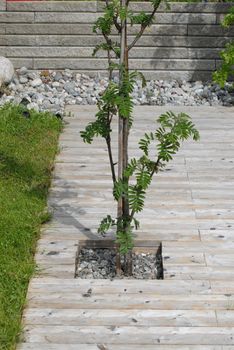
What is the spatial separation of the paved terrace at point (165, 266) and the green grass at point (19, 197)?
74 millimetres

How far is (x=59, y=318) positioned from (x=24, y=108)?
3.96m

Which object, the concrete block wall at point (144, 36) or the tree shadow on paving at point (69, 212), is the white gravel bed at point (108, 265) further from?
the concrete block wall at point (144, 36)

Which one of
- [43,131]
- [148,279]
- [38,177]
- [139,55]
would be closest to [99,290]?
[148,279]

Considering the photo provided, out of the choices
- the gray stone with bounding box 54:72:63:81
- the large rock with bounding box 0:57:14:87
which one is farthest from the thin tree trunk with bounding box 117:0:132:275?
the gray stone with bounding box 54:72:63:81

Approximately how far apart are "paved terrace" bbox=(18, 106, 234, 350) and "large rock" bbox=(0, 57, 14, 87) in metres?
1.82

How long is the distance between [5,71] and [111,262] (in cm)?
426

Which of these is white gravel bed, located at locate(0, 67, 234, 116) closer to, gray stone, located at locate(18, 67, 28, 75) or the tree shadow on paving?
gray stone, located at locate(18, 67, 28, 75)

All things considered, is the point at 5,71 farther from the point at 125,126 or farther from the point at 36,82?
the point at 125,126

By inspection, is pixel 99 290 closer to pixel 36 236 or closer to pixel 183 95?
pixel 36 236

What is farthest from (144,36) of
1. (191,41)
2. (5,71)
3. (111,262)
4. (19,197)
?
(111,262)

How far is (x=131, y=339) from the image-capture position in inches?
177

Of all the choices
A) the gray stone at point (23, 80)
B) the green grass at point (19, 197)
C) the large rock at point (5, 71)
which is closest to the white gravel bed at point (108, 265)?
the green grass at point (19, 197)

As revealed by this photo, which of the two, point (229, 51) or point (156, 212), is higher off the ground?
point (229, 51)

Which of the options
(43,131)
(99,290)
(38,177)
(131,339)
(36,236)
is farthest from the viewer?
(43,131)
